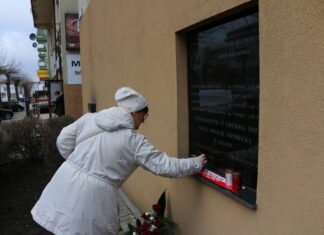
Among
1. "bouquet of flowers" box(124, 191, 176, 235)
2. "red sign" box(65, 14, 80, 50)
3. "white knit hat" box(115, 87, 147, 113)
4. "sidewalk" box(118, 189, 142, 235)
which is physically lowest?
"sidewalk" box(118, 189, 142, 235)

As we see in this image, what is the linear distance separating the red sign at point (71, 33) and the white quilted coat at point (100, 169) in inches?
441

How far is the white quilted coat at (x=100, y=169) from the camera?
254 centimetres

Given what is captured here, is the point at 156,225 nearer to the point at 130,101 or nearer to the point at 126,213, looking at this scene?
the point at 130,101

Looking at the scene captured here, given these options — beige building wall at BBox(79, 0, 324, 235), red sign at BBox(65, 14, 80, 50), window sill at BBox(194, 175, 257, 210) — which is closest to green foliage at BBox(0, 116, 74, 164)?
beige building wall at BBox(79, 0, 324, 235)

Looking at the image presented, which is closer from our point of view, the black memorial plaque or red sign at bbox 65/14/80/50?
the black memorial plaque

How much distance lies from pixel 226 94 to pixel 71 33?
11748 mm

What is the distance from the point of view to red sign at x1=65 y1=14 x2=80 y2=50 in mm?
13188

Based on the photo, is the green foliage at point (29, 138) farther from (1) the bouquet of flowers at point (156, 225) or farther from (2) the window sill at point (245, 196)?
(2) the window sill at point (245, 196)

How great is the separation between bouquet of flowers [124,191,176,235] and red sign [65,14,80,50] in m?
10.8

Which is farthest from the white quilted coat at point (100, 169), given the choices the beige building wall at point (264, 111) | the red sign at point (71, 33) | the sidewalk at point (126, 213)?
the red sign at point (71, 33)

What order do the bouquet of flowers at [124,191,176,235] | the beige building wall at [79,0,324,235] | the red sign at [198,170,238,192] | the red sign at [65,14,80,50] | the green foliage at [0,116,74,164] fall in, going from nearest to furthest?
the beige building wall at [79,0,324,235] → the red sign at [198,170,238,192] → the bouquet of flowers at [124,191,176,235] → the green foliage at [0,116,74,164] → the red sign at [65,14,80,50]

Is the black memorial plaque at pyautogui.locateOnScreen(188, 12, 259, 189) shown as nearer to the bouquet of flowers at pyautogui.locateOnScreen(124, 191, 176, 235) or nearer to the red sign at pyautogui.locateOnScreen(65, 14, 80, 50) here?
the bouquet of flowers at pyautogui.locateOnScreen(124, 191, 176, 235)

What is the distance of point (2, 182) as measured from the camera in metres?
6.95

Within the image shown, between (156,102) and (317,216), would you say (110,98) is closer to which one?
(156,102)
